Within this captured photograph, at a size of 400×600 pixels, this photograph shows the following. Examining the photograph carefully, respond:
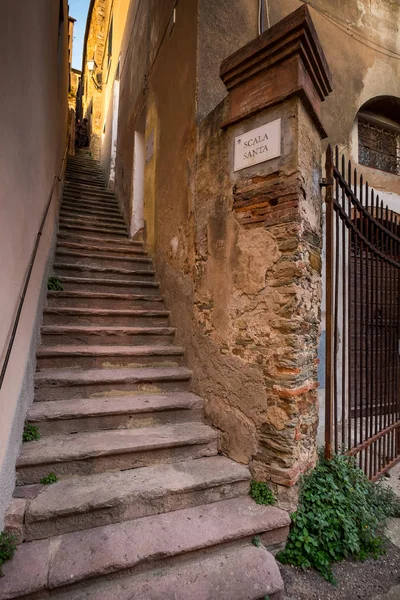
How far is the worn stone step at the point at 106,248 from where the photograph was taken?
15.8ft

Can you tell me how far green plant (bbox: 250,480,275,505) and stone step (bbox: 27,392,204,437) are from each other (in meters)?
0.74

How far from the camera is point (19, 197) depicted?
2264 millimetres

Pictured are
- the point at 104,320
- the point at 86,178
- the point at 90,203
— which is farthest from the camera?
the point at 86,178

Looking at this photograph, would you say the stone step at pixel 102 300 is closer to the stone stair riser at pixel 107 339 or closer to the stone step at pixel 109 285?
the stone step at pixel 109 285

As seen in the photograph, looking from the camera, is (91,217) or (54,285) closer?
(54,285)

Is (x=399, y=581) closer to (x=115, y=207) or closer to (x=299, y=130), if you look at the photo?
(x=299, y=130)

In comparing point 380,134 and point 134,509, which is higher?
point 380,134

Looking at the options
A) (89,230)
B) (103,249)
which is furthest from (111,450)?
(89,230)

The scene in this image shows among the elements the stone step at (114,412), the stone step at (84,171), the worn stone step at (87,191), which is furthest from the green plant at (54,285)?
the stone step at (84,171)

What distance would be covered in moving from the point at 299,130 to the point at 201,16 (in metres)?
2.18

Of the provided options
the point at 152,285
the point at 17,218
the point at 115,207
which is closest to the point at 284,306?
the point at 17,218

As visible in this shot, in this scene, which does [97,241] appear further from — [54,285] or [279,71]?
[279,71]

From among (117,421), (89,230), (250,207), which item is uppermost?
(89,230)

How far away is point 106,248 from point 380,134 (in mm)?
4922
